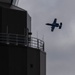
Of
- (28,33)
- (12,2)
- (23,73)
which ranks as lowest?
(23,73)

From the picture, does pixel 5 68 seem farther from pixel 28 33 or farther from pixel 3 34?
pixel 28 33

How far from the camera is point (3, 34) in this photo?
30.8 metres

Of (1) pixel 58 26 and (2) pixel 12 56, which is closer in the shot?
(2) pixel 12 56

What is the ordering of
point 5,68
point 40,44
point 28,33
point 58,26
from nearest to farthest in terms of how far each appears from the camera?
point 5,68 → point 40,44 → point 28,33 → point 58,26

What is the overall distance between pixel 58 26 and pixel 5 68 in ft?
41.9

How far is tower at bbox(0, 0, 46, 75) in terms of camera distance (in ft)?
98.2

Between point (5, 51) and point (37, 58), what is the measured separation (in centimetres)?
279

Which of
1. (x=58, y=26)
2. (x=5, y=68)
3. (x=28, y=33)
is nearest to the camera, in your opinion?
(x=5, y=68)

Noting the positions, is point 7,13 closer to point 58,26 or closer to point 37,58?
point 37,58

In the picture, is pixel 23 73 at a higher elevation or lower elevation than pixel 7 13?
lower

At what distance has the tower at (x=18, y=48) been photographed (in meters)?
29.9

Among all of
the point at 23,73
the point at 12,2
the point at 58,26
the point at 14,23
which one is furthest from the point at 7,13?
the point at 58,26

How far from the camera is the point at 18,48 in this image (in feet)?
99.2

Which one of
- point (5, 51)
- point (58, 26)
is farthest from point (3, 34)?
point (58, 26)
